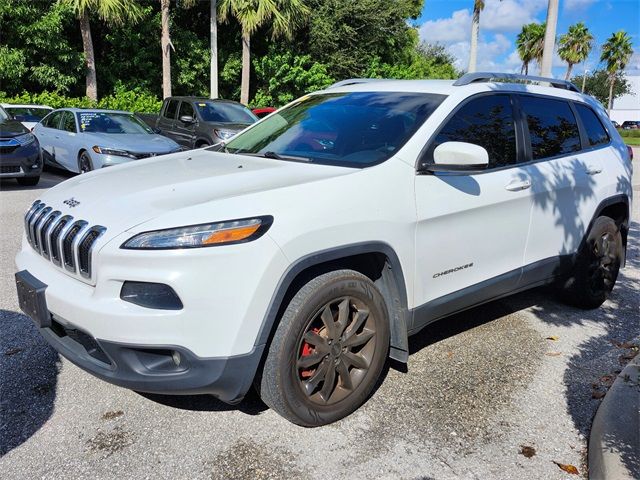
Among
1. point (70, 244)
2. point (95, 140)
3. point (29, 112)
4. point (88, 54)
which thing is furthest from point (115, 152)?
point (88, 54)

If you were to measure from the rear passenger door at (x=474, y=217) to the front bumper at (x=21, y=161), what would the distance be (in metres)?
8.48

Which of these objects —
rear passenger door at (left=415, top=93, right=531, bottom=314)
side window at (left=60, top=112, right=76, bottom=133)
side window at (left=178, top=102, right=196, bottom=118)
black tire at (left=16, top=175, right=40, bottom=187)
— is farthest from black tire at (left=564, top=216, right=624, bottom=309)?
side window at (left=178, top=102, right=196, bottom=118)

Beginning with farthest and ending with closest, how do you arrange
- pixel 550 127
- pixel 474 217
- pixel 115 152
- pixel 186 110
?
1. pixel 186 110
2. pixel 115 152
3. pixel 550 127
4. pixel 474 217

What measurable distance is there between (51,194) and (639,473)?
10.7ft

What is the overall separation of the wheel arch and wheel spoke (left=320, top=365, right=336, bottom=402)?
0.42 m

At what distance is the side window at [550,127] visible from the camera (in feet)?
13.0

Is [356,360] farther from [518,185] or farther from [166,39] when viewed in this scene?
[166,39]

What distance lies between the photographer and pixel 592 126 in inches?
182

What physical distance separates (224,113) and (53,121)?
3554 millimetres

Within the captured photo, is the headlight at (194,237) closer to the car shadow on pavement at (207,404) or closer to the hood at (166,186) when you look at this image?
the hood at (166,186)

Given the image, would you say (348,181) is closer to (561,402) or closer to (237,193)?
(237,193)

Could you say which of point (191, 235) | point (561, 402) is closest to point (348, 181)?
point (191, 235)

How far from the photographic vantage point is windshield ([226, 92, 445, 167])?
3.28 meters

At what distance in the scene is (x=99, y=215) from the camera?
2613 mm
